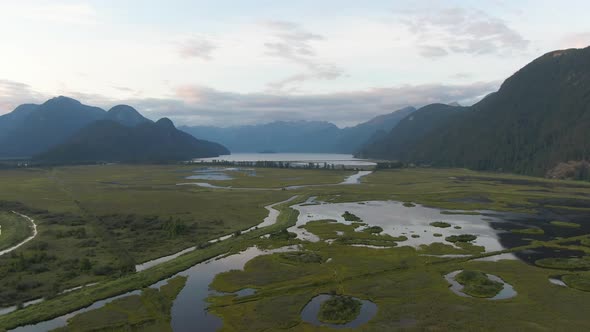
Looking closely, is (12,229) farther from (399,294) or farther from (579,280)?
(579,280)

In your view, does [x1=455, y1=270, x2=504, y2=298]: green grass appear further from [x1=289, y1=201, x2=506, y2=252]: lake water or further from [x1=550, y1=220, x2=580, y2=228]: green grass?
[x1=550, y1=220, x2=580, y2=228]: green grass

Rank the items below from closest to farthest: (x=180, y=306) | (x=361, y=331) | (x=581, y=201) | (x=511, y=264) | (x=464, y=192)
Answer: (x=361, y=331)
(x=180, y=306)
(x=511, y=264)
(x=581, y=201)
(x=464, y=192)

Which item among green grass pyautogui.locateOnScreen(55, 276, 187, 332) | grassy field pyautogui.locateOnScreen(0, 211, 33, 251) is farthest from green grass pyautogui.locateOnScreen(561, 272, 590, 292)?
grassy field pyautogui.locateOnScreen(0, 211, 33, 251)

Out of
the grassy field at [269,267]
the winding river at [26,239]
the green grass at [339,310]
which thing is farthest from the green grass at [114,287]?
the winding river at [26,239]

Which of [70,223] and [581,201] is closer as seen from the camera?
[70,223]

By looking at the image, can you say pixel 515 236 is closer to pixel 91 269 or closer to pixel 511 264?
pixel 511 264

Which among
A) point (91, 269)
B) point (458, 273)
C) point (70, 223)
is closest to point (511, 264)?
point (458, 273)
